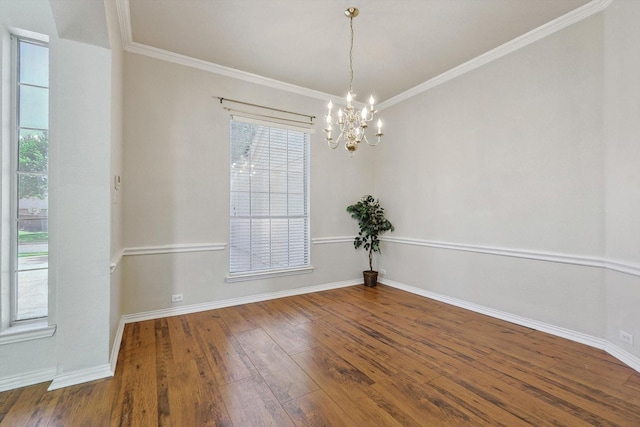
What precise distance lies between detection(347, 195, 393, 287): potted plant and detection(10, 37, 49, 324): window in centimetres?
373

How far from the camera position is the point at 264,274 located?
4047mm

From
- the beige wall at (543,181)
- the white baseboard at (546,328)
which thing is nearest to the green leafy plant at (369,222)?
the beige wall at (543,181)

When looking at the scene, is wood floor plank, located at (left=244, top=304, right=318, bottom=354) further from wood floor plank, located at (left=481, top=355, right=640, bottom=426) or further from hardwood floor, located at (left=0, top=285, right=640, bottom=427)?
wood floor plank, located at (left=481, top=355, right=640, bottom=426)

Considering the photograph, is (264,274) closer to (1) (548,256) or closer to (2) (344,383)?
(2) (344,383)

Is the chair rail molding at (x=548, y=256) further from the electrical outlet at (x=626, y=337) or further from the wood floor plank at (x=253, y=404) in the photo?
the wood floor plank at (x=253, y=404)

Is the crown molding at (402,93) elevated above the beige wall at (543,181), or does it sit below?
above

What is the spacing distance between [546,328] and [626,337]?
0.64 meters

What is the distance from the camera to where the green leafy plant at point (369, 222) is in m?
4.70

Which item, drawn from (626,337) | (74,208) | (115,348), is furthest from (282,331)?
(626,337)

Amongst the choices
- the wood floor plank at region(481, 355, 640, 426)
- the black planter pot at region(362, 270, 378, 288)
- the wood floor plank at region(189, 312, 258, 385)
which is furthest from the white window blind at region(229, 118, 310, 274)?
the wood floor plank at region(481, 355, 640, 426)

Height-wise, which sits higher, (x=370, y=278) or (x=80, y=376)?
(x=370, y=278)

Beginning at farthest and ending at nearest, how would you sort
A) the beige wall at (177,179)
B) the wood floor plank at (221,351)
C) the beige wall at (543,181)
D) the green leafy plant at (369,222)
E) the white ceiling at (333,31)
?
the green leafy plant at (369,222), the beige wall at (177,179), the white ceiling at (333,31), the beige wall at (543,181), the wood floor plank at (221,351)

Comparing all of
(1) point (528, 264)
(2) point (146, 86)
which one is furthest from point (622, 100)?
(2) point (146, 86)

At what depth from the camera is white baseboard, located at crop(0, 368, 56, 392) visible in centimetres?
199
